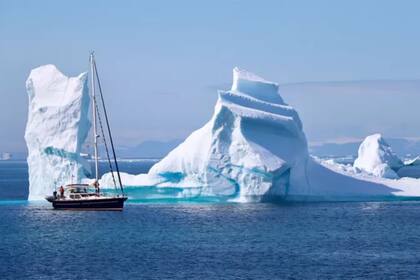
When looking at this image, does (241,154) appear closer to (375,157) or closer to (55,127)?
(55,127)

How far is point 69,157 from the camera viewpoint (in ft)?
181

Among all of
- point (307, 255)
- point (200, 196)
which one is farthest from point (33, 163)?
point (307, 255)

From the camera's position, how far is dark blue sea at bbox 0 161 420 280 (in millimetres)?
32594

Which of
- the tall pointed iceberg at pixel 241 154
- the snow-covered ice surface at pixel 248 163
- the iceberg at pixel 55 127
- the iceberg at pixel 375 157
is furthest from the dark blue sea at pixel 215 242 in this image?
the iceberg at pixel 375 157

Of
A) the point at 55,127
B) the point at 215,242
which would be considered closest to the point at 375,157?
the point at 55,127

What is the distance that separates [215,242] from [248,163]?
11135mm

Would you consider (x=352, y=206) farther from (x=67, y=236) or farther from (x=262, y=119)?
(x=67, y=236)

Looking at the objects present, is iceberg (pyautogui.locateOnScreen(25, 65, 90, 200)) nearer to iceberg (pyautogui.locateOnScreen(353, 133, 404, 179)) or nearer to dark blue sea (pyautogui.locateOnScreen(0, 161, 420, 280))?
dark blue sea (pyautogui.locateOnScreen(0, 161, 420, 280))

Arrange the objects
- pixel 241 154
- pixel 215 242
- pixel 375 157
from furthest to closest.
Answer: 1. pixel 375 157
2. pixel 241 154
3. pixel 215 242

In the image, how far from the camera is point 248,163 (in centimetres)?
5019

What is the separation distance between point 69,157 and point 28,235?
12.5 metres

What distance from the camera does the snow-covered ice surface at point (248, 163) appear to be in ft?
166

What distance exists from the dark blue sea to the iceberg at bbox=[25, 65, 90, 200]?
2.03 metres

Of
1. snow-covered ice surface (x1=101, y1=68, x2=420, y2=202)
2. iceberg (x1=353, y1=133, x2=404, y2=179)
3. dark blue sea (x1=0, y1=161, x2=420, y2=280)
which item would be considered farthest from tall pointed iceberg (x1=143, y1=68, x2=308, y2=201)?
iceberg (x1=353, y1=133, x2=404, y2=179)
